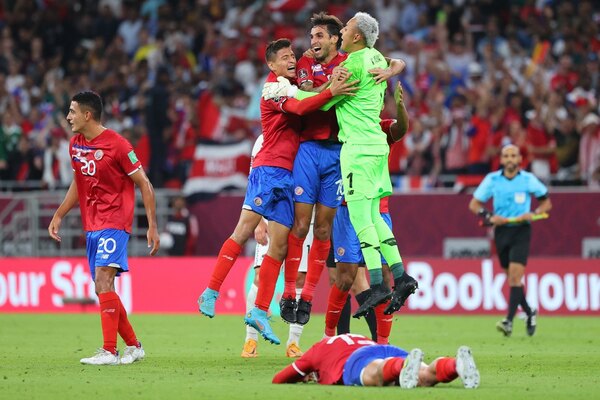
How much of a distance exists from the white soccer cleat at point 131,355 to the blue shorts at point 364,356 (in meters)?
3.16

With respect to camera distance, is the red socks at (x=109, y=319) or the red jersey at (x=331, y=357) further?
the red socks at (x=109, y=319)

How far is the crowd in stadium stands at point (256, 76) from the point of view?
2170 cm

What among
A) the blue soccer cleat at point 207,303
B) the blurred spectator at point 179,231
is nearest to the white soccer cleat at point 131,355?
the blue soccer cleat at point 207,303

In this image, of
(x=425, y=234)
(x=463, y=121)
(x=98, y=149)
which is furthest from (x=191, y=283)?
(x=98, y=149)

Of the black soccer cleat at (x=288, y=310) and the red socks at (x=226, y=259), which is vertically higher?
the red socks at (x=226, y=259)

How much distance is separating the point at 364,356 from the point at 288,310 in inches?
96.7

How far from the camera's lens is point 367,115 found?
36.7ft

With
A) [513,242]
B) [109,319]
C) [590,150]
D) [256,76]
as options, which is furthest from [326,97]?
[256,76]

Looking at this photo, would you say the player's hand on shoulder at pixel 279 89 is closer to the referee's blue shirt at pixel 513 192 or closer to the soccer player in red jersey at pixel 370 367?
the soccer player in red jersey at pixel 370 367

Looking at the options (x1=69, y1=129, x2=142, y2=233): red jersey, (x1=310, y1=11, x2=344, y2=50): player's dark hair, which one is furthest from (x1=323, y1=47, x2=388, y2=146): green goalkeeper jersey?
(x1=69, y1=129, x2=142, y2=233): red jersey

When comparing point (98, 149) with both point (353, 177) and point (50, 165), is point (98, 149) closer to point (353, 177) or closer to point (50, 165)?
point (353, 177)

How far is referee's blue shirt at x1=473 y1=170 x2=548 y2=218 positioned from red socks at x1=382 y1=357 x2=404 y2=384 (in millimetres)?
8730

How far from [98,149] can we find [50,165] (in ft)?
42.6

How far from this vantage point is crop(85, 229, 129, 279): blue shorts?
11.3 m
